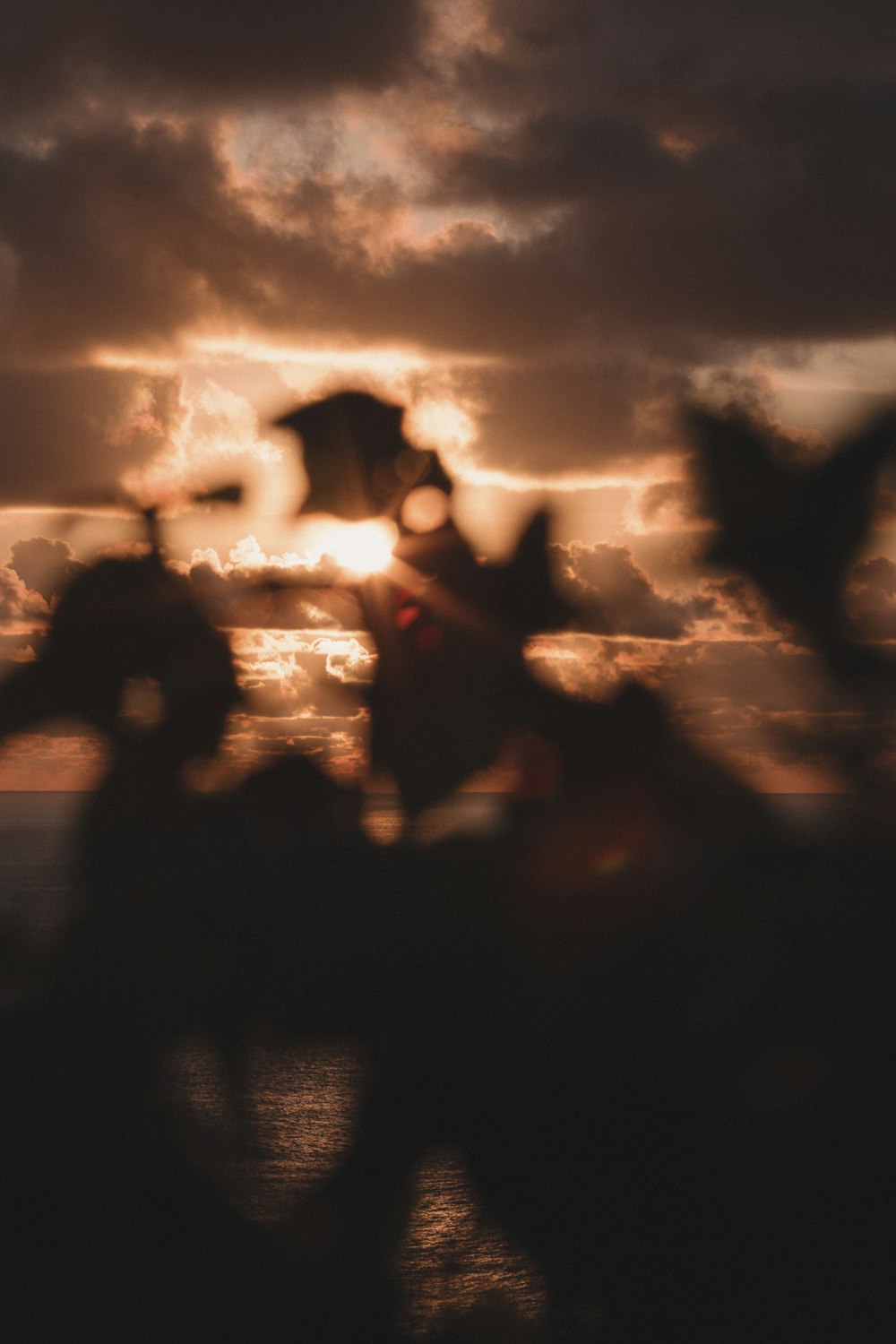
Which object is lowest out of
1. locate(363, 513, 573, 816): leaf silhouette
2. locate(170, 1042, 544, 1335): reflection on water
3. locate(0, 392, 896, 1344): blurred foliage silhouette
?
locate(170, 1042, 544, 1335): reflection on water

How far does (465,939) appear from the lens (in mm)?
16750

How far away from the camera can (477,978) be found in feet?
64.7

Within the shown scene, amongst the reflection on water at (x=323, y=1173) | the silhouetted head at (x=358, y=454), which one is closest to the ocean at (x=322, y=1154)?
the reflection on water at (x=323, y=1173)

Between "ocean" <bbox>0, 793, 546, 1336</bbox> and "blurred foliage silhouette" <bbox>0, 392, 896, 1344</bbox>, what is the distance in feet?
1.94

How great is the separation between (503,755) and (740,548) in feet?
11.6

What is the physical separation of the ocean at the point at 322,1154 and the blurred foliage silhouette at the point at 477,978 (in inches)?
23.3

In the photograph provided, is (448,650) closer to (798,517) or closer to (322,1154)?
(798,517)

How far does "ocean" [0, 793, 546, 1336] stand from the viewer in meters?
14.7

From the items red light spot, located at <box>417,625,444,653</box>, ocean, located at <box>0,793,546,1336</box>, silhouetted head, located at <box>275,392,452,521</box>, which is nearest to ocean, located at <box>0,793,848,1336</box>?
ocean, located at <box>0,793,546,1336</box>

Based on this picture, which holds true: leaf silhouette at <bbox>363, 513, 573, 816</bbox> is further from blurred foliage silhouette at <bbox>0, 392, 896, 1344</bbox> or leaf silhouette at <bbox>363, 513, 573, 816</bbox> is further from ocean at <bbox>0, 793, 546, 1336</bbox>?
ocean at <bbox>0, 793, 546, 1336</bbox>

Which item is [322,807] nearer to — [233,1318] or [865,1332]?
[233,1318]

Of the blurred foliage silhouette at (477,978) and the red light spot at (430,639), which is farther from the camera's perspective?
the red light spot at (430,639)

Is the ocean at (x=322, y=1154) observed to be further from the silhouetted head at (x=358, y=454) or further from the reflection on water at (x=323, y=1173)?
the silhouetted head at (x=358, y=454)

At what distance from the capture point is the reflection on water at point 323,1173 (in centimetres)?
1914
